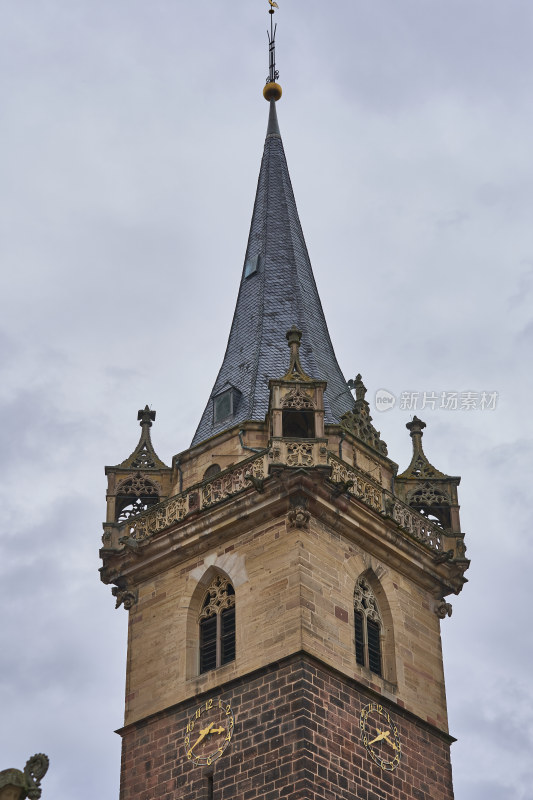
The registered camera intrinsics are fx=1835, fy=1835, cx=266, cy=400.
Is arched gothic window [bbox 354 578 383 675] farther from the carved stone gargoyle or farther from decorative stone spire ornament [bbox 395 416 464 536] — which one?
the carved stone gargoyle

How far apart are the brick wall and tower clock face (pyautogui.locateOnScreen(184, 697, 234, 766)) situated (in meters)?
0.13

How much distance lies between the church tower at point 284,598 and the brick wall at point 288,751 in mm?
38

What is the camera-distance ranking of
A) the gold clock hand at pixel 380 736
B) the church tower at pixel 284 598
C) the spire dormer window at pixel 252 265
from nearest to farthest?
the church tower at pixel 284 598, the gold clock hand at pixel 380 736, the spire dormer window at pixel 252 265

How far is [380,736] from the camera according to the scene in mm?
33969

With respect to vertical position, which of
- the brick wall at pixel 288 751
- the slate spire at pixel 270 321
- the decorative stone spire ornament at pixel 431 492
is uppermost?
the slate spire at pixel 270 321

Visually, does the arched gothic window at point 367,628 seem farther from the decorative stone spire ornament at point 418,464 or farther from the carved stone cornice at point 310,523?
the decorative stone spire ornament at point 418,464

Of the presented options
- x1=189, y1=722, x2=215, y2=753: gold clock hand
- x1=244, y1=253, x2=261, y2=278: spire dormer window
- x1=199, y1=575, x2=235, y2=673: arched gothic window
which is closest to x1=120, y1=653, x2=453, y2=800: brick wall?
x1=189, y1=722, x2=215, y2=753: gold clock hand

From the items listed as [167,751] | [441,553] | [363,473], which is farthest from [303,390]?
[167,751]

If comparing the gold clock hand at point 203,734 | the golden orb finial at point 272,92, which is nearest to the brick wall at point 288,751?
the gold clock hand at point 203,734

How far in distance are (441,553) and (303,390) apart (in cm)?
443

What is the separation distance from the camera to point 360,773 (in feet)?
108

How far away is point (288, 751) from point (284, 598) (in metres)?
3.20

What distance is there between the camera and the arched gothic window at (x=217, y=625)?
35.1 meters

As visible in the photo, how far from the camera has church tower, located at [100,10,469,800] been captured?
33.2 m
